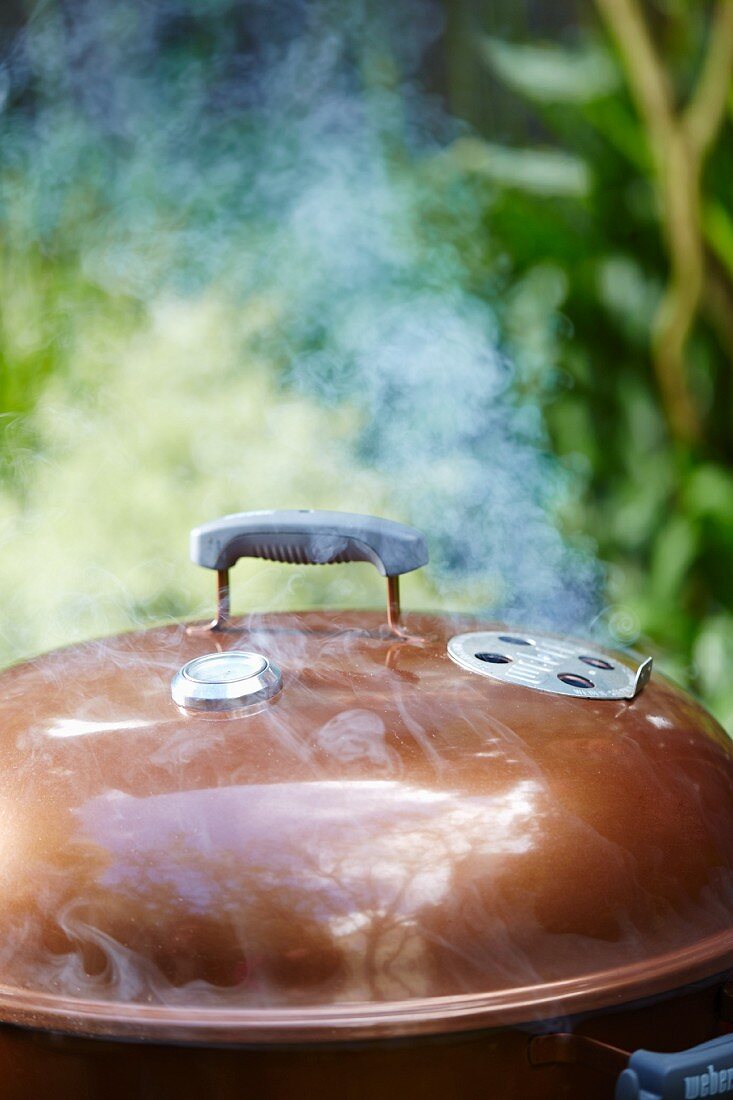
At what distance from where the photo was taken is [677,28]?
369cm

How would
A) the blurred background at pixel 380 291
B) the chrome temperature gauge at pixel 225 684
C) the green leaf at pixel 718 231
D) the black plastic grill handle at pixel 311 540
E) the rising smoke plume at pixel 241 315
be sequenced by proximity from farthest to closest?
1. the green leaf at pixel 718 231
2. the blurred background at pixel 380 291
3. the rising smoke plume at pixel 241 315
4. the black plastic grill handle at pixel 311 540
5. the chrome temperature gauge at pixel 225 684

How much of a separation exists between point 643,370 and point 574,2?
1455mm

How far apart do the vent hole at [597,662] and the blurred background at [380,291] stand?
1399 millimetres

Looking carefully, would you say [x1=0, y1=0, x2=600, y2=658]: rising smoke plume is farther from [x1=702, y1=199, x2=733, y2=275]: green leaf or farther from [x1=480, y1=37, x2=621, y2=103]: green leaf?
[x1=702, y1=199, x2=733, y2=275]: green leaf

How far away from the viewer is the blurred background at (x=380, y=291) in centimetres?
286

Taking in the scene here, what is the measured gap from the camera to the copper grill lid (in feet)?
2.86

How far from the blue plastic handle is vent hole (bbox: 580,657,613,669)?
44cm

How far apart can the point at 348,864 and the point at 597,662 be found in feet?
1.56

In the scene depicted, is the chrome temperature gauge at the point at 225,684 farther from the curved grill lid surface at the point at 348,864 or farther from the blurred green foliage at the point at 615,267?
the blurred green foliage at the point at 615,267

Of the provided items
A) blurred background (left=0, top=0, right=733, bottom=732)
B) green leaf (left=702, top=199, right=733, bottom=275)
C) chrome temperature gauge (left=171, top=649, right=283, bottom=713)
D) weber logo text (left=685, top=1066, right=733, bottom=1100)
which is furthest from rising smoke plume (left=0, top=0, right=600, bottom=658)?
weber logo text (left=685, top=1066, right=733, bottom=1100)

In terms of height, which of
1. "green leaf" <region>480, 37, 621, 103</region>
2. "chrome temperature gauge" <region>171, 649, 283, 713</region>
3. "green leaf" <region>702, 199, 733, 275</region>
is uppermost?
"green leaf" <region>480, 37, 621, 103</region>

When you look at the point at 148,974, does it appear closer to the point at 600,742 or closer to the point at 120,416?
the point at 600,742

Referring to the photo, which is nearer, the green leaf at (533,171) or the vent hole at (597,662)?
the vent hole at (597,662)

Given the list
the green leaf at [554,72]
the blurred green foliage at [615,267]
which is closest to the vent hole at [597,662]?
the blurred green foliage at [615,267]
